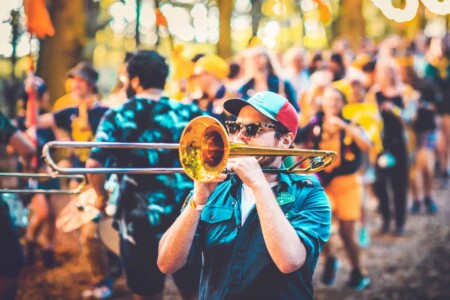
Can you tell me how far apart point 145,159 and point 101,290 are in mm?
2321

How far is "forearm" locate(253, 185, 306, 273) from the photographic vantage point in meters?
2.26

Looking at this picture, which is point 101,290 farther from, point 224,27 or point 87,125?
point 224,27

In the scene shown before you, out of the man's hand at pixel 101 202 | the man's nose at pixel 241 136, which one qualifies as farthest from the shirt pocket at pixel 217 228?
the man's hand at pixel 101 202

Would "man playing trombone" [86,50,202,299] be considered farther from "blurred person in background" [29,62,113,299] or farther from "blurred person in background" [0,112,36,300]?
"blurred person in background" [29,62,113,299]

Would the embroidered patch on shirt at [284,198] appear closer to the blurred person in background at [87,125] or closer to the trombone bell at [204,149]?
the trombone bell at [204,149]

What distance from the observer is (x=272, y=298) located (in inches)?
93.7

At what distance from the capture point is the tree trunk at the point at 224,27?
14922 millimetres

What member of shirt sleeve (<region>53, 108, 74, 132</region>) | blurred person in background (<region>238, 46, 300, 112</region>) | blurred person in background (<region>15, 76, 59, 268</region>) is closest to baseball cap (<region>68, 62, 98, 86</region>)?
shirt sleeve (<region>53, 108, 74, 132</region>)

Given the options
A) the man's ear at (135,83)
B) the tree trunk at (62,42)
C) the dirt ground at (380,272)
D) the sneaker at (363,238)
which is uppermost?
the tree trunk at (62,42)

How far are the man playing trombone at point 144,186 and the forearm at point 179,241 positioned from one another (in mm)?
1383

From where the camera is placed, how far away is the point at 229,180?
8.93 ft

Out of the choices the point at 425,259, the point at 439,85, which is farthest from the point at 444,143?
the point at 425,259

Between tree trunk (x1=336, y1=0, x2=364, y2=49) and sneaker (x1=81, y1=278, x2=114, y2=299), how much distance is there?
516 inches

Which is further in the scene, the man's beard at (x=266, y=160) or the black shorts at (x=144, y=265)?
the black shorts at (x=144, y=265)
